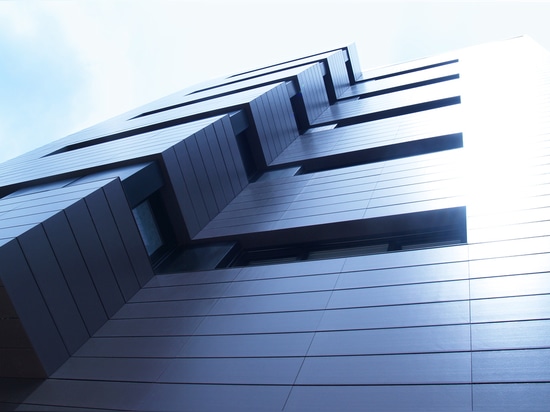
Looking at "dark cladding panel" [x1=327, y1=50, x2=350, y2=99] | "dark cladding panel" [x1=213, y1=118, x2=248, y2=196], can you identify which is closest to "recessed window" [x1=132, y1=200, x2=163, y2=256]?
"dark cladding panel" [x1=213, y1=118, x2=248, y2=196]

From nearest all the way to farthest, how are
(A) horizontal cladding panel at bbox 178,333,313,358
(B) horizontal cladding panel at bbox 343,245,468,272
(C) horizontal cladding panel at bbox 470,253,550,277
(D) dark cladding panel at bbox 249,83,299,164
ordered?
(A) horizontal cladding panel at bbox 178,333,313,358 < (C) horizontal cladding panel at bbox 470,253,550,277 < (B) horizontal cladding panel at bbox 343,245,468,272 < (D) dark cladding panel at bbox 249,83,299,164

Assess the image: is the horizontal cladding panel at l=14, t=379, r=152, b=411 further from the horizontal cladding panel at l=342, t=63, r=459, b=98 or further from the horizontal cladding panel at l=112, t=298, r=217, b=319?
the horizontal cladding panel at l=342, t=63, r=459, b=98

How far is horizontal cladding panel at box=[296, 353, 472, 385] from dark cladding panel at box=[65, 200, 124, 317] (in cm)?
344

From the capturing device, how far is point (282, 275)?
696cm

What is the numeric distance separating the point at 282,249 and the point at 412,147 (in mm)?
4984

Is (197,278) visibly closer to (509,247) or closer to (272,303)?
(272,303)

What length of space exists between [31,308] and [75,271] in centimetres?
87

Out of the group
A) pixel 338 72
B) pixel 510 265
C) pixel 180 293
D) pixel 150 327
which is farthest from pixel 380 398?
pixel 338 72

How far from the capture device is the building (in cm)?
457

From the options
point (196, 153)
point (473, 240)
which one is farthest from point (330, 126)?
point (473, 240)

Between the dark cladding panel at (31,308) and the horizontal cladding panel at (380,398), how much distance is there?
3.17 m

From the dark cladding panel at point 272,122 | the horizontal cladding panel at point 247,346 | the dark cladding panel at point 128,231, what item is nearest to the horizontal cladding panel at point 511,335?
the horizontal cladding panel at point 247,346

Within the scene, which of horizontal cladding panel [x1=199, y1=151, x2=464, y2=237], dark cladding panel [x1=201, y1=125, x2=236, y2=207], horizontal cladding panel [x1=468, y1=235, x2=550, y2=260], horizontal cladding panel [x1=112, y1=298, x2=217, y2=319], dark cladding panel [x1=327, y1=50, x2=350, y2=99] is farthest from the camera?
dark cladding panel [x1=327, y1=50, x2=350, y2=99]

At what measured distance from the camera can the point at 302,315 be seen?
19.0 feet
